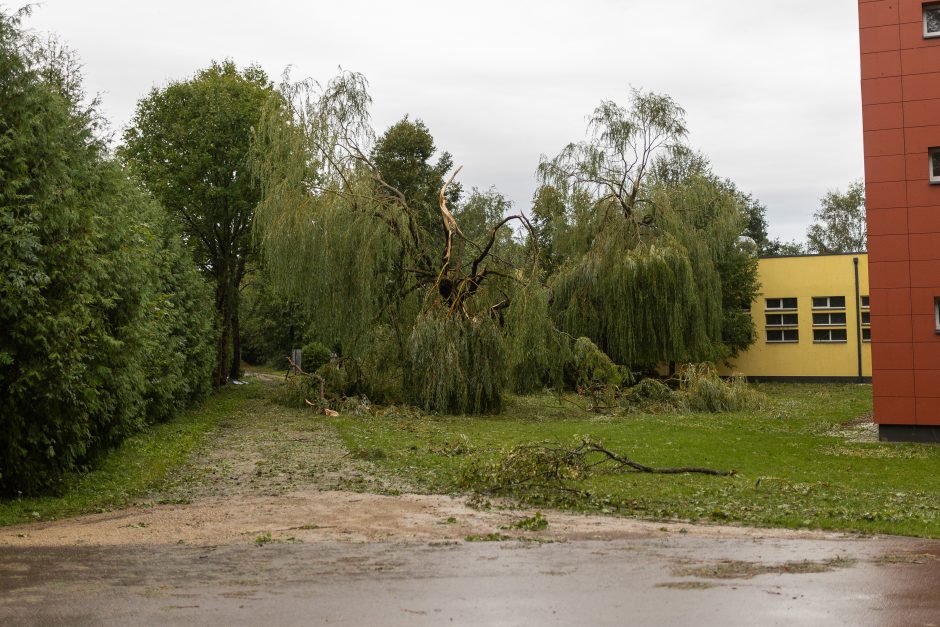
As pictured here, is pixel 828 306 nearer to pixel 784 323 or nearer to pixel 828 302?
pixel 828 302

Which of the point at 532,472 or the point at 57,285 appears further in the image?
the point at 532,472

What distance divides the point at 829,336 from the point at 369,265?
26.6m

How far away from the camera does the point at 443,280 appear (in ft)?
84.5

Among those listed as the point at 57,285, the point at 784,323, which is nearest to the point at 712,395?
Result: the point at 57,285

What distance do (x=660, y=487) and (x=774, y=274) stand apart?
35.1m

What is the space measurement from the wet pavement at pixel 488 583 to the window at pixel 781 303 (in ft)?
123

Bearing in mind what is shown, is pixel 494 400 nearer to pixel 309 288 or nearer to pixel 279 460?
pixel 309 288

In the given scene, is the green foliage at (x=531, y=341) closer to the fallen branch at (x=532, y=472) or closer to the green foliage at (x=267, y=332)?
the fallen branch at (x=532, y=472)

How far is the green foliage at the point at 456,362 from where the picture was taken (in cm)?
2378

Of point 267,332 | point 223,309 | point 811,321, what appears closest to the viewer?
point 223,309

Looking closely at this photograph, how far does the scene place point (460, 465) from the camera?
14.4 metres

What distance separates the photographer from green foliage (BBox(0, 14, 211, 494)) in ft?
35.0

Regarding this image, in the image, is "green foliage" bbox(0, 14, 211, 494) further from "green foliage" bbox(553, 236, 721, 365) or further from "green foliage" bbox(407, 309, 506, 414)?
"green foliage" bbox(553, 236, 721, 365)

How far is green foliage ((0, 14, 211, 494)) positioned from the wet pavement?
2785 millimetres
